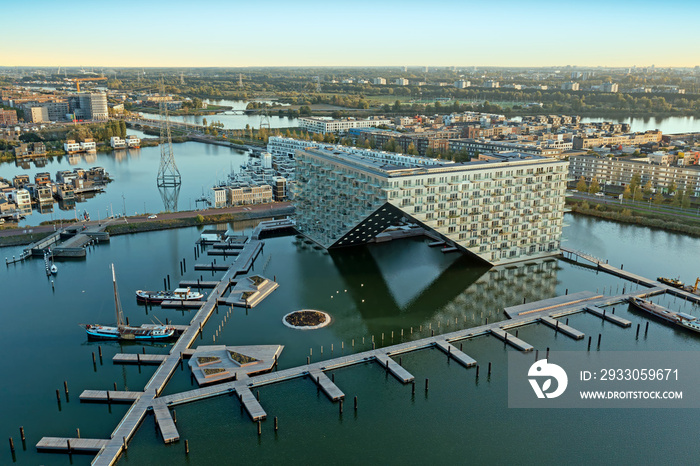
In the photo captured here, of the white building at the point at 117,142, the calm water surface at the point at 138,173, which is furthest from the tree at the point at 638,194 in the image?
the white building at the point at 117,142

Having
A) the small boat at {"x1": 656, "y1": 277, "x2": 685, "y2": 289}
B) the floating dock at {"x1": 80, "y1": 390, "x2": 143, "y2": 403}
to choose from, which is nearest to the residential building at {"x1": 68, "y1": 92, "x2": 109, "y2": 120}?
the floating dock at {"x1": 80, "y1": 390, "x2": 143, "y2": 403}

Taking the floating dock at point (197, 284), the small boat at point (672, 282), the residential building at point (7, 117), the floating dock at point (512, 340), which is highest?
the residential building at point (7, 117)

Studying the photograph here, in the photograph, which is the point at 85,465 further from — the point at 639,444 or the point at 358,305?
the point at 639,444

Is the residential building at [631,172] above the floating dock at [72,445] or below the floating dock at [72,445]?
above

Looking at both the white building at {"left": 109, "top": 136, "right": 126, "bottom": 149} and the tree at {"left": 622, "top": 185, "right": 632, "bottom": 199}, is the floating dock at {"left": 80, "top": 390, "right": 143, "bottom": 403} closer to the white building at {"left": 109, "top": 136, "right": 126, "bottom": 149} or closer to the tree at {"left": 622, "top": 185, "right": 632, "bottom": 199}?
the tree at {"left": 622, "top": 185, "right": 632, "bottom": 199}

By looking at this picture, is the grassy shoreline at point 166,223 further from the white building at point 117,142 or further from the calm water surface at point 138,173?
the white building at point 117,142

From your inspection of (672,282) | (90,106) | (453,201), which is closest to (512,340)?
(453,201)

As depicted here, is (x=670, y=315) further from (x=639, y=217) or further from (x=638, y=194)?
(x=638, y=194)
